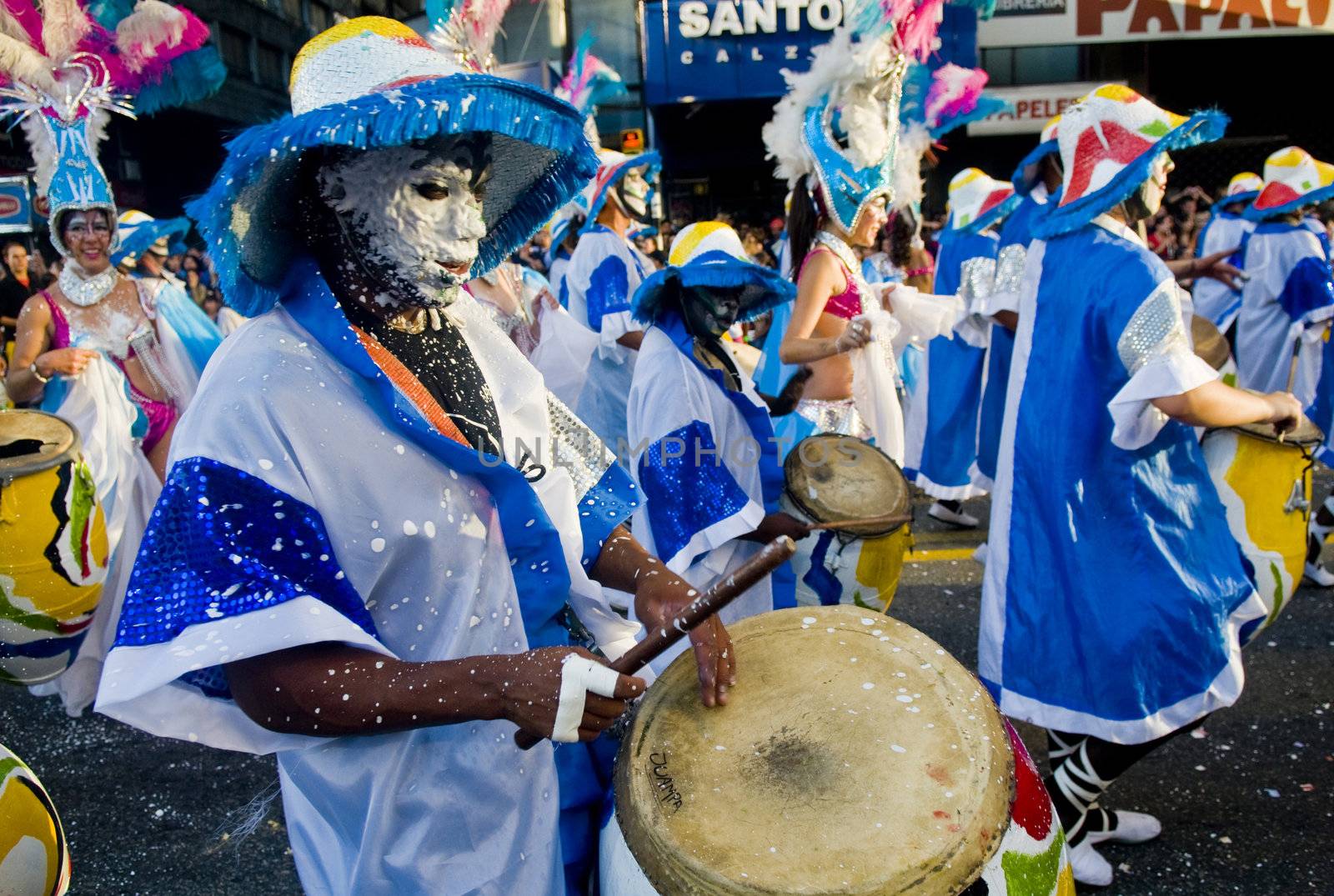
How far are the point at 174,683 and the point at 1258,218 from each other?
762cm

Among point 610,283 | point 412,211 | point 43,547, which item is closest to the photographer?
point 412,211

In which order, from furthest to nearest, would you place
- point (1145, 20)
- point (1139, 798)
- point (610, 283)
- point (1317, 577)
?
point (1145, 20) → point (610, 283) → point (1317, 577) → point (1139, 798)

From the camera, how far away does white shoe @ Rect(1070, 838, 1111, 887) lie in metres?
2.89

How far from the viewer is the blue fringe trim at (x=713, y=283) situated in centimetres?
321

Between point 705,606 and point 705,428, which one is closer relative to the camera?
point 705,606

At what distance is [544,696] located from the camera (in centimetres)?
133

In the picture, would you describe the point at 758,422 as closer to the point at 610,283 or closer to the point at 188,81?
the point at 610,283

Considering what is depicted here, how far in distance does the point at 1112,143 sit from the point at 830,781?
86.7 inches

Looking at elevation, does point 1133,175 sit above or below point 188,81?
below

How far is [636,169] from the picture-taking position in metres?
7.19

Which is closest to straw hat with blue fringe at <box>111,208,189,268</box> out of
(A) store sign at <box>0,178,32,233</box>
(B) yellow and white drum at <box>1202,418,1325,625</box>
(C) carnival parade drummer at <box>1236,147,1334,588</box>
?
(B) yellow and white drum at <box>1202,418,1325,625</box>

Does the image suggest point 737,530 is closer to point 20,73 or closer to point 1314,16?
point 20,73

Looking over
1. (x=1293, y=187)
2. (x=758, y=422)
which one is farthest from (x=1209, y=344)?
(x=1293, y=187)

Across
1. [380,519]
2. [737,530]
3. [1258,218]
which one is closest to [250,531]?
[380,519]
